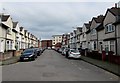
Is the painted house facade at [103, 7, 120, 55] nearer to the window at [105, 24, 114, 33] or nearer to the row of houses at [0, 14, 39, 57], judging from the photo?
the window at [105, 24, 114, 33]

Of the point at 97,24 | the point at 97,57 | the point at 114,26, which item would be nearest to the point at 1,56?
the point at 97,57

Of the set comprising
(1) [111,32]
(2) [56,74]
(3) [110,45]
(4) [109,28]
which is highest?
(4) [109,28]

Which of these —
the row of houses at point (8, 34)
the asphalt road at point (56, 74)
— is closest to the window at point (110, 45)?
the asphalt road at point (56, 74)

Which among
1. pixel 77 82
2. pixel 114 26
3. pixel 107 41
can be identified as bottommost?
pixel 77 82

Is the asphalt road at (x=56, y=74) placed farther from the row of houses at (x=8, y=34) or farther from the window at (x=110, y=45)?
the row of houses at (x=8, y=34)

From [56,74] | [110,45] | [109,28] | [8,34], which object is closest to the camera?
[56,74]

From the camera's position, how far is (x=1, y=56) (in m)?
25.3

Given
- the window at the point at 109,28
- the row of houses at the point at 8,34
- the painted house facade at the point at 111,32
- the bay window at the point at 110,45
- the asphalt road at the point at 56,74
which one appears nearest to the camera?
the asphalt road at the point at 56,74

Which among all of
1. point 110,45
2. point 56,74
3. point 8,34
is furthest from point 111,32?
point 8,34

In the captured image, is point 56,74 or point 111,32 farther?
point 111,32

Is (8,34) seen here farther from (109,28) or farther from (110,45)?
(110,45)

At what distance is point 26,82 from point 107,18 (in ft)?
72.3

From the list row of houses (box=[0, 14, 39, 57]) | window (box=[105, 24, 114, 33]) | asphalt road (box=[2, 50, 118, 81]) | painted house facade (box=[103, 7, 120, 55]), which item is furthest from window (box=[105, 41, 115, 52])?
row of houses (box=[0, 14, 39, 57])

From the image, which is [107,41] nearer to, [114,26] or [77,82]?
[114,26]
